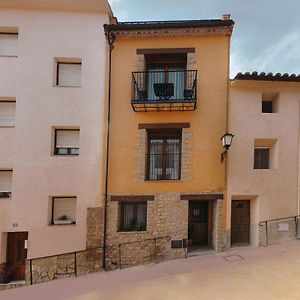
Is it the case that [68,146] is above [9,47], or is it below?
below

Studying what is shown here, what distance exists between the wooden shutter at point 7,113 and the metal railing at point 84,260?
543 cm

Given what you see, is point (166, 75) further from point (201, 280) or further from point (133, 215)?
point (201, 280)

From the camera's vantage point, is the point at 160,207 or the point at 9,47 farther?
the point at 9,47

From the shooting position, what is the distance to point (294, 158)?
977 centimetres

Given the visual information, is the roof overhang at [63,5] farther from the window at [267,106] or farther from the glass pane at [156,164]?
the window at [267,106]

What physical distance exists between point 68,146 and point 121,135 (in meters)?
2.25

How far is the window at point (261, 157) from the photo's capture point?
34.0ft

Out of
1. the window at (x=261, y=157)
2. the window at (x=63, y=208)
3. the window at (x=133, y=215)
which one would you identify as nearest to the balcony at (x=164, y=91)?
the window at (x=261, y=157)

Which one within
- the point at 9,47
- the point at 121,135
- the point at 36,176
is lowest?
the point at 36,176

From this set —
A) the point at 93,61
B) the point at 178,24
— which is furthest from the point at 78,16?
the point at 178,24

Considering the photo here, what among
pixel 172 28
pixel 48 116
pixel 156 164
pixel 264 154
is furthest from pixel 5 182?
pixel 264 154

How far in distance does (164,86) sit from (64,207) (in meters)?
6.22

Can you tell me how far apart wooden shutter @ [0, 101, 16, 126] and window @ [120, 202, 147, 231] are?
5611 millimetres

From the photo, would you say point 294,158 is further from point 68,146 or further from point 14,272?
point 14,272
